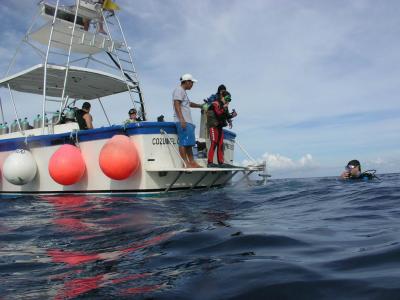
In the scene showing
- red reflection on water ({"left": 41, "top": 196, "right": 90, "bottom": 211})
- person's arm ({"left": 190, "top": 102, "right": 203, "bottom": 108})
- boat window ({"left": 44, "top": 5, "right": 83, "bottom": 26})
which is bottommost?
red reflection on water ({"left": 41, "top": 196, "right": 90, "bottom": 211})

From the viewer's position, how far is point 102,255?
266 cm

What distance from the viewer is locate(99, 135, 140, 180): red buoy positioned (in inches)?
259

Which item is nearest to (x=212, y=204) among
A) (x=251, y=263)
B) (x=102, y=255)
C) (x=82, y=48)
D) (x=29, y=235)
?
(x=29, y=235)

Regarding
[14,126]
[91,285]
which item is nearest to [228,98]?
[14,126]

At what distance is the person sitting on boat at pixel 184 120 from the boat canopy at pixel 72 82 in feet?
7.47

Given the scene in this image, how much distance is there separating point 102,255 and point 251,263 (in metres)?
1.07

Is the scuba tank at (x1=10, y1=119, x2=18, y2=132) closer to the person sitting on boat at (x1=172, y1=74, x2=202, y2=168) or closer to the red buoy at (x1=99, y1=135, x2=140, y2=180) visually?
the red buoy at (x1=99, y1=135, x2=140, y2=180)

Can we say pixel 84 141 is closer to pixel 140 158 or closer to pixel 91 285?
pixel 140 158

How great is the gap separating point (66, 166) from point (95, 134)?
78 centimetres

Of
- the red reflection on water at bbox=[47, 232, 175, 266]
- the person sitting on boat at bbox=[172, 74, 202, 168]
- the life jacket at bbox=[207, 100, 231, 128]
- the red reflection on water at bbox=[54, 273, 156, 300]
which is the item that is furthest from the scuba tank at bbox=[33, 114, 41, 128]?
the red reflection on water at bbox=[54, 273, 156, 300]

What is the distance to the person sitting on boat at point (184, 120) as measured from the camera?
7312 millimetres

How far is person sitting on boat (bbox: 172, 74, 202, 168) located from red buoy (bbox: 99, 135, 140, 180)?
96 cm

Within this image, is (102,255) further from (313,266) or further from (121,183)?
(121,183)

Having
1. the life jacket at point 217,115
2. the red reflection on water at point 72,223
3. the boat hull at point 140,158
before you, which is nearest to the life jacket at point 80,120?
the boat hull at point 140,158
